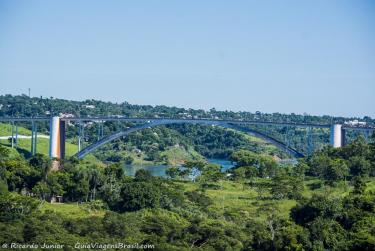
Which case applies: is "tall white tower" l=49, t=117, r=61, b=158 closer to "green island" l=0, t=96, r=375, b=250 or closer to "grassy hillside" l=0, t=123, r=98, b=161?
"green island" l=0, t=96, r=375, b=250

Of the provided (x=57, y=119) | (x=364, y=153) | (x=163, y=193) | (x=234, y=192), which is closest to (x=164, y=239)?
(x=163, y=193)

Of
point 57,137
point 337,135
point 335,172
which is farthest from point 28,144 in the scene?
point 335,172

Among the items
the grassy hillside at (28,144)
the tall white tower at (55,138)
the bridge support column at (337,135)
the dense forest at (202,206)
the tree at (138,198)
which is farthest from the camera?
the grassy hillside at (28,144)

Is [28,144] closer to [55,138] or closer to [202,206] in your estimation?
[55,138]

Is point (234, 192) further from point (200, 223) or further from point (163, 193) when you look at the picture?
point (200, 223)

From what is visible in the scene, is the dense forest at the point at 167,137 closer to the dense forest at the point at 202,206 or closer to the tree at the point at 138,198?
the dense forest at the point at 202,206

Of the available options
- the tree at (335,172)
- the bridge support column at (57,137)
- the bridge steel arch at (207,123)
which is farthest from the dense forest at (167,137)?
the tree at (335,172)
